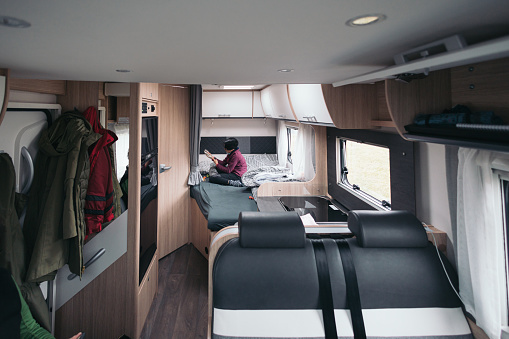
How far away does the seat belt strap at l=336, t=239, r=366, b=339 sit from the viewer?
129 centimetres

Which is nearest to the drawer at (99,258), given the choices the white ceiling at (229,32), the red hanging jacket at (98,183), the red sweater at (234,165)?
the red hanging jacket at (98,183)

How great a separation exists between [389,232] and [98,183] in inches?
70.7

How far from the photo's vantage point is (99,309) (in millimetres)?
2145

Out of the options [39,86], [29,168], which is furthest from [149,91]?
[29,168]

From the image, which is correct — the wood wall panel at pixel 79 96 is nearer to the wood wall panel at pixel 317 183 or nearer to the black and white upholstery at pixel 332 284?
the black and white upholstery at pixel 332 284

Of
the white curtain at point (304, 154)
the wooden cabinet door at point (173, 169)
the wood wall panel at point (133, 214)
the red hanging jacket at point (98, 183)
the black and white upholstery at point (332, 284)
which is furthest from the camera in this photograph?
the white curtain at point (304, 154)

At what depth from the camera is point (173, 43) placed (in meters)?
Answer: 0.88

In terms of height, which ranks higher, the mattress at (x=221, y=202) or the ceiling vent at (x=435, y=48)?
the ceiling vent at (x=435, y=48)

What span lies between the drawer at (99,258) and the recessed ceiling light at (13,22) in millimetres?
1722

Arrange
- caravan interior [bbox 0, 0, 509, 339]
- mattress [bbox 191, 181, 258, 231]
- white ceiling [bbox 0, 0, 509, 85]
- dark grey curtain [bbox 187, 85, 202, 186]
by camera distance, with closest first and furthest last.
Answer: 1. white ceiling [bbox 0, 0, 509, 85]
2. caravan interior [bbox 0, 0, 509, 339]
3. mattress [bbox 191, 181, 258, 231]
4. dark grey curtain [bbox 187, 85, 202, 186]

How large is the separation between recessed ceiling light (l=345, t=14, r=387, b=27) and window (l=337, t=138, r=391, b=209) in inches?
62.0

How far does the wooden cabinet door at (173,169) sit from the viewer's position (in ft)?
11.6

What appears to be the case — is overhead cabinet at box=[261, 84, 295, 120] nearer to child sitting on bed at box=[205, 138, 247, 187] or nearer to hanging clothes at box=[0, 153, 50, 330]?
child sitting on bed at box=[205, 138, 247, 187]

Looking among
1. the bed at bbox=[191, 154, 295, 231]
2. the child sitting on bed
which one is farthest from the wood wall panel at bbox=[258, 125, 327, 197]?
the child sitting on bed
